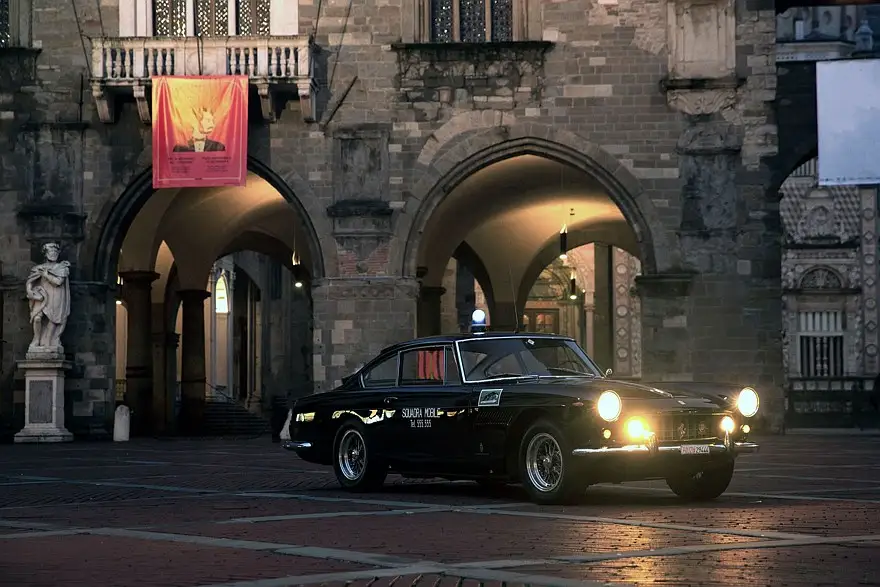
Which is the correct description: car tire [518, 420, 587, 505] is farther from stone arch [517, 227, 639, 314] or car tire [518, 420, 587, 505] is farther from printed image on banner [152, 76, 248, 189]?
stone arch [517, 227, 639, 314]

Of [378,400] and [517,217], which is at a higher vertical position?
[517,217]

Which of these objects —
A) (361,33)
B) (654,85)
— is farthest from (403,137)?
(654,85)

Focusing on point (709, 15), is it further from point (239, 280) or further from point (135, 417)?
point (239, 280)

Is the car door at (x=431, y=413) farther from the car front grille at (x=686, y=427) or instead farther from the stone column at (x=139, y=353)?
the stone column at (x=139, y=353)

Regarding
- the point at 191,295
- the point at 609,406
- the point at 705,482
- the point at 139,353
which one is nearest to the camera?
the point at 609,406

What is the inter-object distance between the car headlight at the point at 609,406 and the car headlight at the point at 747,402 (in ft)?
5.00

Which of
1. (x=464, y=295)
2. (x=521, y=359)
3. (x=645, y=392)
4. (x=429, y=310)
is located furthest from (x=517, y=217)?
(x=645, y=392)

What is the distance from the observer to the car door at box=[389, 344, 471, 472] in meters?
13.9

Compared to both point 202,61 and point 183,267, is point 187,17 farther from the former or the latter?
point 183,267

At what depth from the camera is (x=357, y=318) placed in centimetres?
3022

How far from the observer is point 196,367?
40.4 m

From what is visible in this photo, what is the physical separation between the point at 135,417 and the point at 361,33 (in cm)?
1167

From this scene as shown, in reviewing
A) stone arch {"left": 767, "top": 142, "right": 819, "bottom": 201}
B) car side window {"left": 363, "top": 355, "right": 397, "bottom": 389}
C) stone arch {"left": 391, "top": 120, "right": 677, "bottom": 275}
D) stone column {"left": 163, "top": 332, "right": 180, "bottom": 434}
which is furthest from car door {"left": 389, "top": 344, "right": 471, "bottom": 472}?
stone column {"left": 163, "top": 332, "right": 180, "bottom": 434}

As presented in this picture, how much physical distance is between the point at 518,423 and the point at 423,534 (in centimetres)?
288
